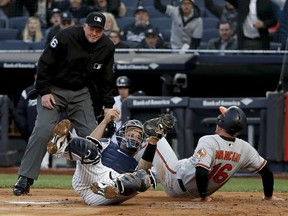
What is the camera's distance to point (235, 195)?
8.30m

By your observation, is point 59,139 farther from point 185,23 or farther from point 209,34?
point 209,34

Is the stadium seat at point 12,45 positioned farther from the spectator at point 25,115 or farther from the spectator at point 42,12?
the spectator at point 25,115

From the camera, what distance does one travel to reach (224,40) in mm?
13102

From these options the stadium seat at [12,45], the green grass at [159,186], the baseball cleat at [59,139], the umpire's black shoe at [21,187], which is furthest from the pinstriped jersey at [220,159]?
the stadium seat at [12,45]

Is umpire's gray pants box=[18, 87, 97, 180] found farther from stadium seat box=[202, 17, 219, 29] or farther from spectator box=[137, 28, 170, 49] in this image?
stadium seat box=[202, 17, 219, 29]

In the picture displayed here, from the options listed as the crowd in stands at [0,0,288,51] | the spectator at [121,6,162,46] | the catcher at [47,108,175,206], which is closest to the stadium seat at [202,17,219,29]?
the crowd in stands at [0,0,288,51]

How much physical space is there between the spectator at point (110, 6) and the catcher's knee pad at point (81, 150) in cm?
711

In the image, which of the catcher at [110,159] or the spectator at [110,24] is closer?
the catcher at [110,159]

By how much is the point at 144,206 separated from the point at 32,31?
24.4ft

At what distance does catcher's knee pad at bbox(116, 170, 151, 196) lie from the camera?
650 cm

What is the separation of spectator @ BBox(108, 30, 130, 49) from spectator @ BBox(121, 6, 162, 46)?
13 centimetres

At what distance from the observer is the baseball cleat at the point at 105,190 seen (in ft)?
21.1

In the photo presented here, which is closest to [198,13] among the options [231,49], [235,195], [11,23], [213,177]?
[231,49]

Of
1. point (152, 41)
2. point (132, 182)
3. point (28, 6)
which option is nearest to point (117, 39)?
point (152, 41)
